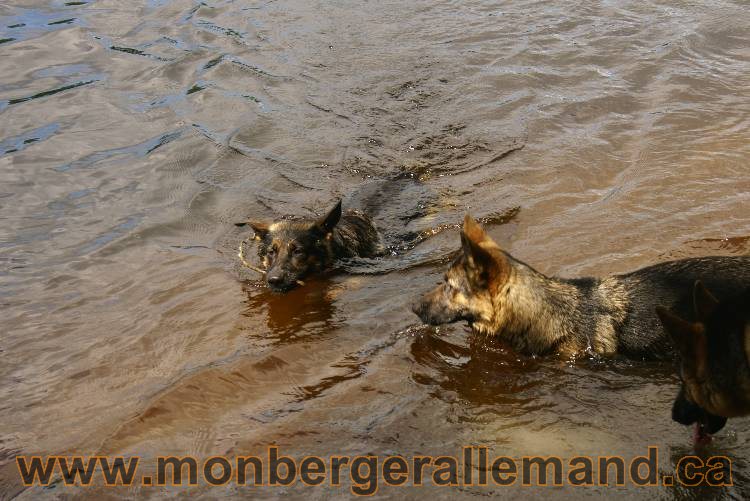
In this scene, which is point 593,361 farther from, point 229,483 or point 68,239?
point 68,239

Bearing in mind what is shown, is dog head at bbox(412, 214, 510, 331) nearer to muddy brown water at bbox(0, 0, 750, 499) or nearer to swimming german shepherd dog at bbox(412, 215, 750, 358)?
swimming german shepherd dog at bbox(412, 215, 750, 358)

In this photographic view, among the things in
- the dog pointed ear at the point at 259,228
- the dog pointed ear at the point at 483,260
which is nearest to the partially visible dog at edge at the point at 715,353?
the dog pointed ear at the point at 483,260

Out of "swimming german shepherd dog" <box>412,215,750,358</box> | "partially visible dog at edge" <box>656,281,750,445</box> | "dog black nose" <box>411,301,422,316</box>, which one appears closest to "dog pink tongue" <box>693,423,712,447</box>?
"partially visible dog at edge" <box>656,281,750,445</box>

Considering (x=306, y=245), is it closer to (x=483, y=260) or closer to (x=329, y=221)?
(x=329, y=221)

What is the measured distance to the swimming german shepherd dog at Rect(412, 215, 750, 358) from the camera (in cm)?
534

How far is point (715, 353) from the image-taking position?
3695 millimetres

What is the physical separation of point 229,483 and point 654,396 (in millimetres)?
2959

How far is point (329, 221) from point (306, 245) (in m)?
0.36

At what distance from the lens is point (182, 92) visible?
12.3m

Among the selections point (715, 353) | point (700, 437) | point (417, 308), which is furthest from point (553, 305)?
point (715, 353)

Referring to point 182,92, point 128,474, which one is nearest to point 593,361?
point 128,474

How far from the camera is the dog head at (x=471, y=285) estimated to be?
540cm

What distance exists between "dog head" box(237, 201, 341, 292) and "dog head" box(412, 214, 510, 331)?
2.02 metres

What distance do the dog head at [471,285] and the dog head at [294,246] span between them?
2017 millimetres
